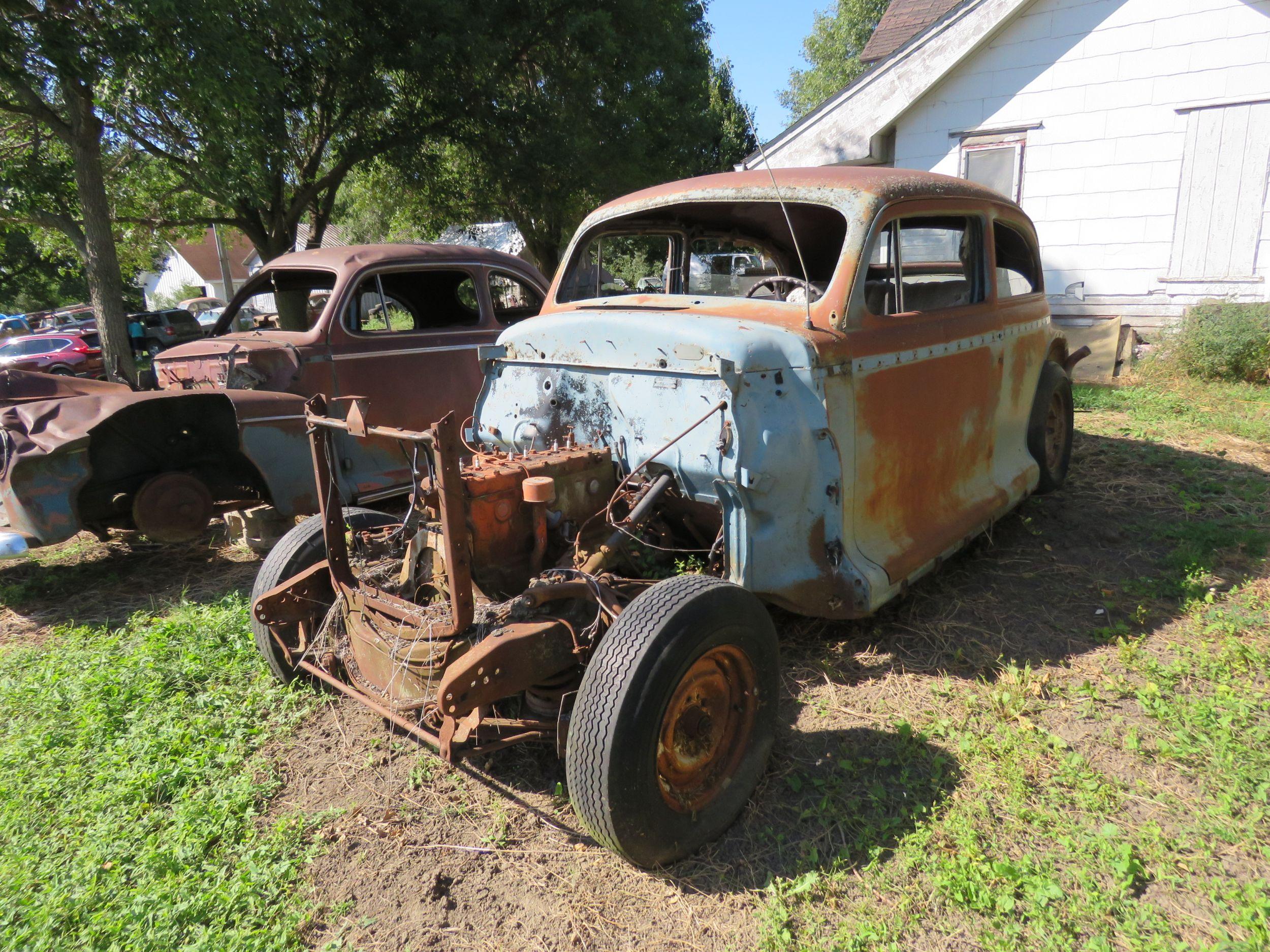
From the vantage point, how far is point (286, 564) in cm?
333

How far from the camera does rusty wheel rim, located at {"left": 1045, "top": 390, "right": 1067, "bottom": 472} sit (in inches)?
209

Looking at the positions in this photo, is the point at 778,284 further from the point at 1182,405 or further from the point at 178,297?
the point at 178,297

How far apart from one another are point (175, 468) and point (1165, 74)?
32.8 ft

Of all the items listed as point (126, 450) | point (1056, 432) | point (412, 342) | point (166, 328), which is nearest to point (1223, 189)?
point (1056, 432)

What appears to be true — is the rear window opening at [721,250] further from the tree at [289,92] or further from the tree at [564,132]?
the tree at [564,132]

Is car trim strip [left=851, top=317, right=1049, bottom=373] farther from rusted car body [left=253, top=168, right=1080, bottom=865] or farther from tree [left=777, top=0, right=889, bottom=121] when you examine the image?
tree [left=777, top=0, right=889, bottom=121]

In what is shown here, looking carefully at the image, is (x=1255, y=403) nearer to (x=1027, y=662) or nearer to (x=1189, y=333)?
(x=1189, y=333)

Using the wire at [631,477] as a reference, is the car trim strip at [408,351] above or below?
above

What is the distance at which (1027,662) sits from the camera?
3572mm

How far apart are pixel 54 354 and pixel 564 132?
11.3 m

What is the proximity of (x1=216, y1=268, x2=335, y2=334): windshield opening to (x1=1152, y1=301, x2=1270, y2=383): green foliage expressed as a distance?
8.45 metres

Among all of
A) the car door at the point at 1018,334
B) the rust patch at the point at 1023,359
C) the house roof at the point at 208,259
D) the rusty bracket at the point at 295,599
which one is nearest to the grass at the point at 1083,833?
the car door at the point at 1018,334

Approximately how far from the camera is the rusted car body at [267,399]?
173 inches

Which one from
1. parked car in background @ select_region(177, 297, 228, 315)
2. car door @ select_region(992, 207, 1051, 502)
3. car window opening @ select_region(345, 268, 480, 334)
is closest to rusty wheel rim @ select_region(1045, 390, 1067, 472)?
car door @ select_region(992, 207, 1051, 502)
